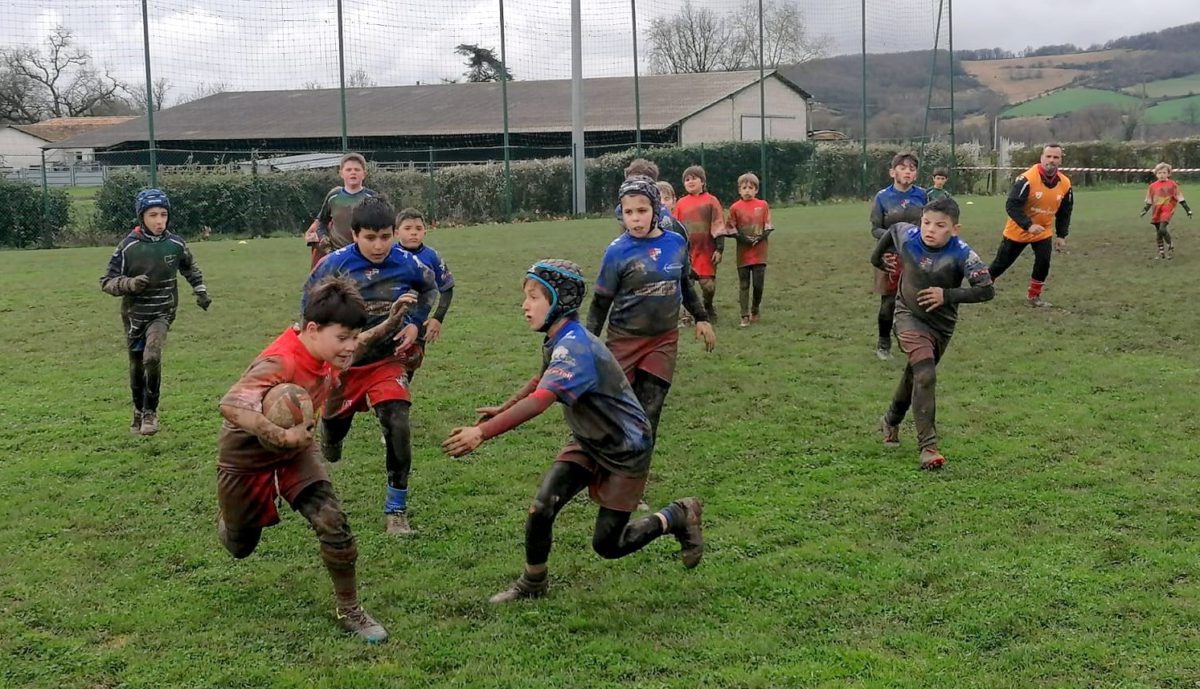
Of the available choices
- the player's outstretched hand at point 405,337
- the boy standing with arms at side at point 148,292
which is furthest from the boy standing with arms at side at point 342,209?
the player's outstretched hand at point 405,337

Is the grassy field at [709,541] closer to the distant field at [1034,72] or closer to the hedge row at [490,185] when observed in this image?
the hedge row at [490,185]

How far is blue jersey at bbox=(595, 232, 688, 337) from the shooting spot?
6.41 m

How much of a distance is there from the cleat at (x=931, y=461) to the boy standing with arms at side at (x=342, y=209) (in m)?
5.34

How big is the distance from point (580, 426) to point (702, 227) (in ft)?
24.4

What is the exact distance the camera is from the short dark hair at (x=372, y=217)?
6.17 m

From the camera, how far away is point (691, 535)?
5.39 m

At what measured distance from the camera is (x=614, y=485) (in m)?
4.98

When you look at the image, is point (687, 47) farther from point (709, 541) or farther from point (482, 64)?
point (709, 541)

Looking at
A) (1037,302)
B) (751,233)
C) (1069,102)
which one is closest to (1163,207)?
(1037,302)

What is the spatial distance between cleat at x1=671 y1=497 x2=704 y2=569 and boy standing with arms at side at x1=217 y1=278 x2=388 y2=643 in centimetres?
158

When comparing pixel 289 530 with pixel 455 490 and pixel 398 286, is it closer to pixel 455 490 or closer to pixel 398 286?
pixel 455 490

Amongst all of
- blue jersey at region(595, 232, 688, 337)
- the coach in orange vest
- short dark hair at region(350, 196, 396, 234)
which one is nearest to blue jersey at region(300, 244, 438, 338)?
short dark hair at region(350, 196, 396, 234)

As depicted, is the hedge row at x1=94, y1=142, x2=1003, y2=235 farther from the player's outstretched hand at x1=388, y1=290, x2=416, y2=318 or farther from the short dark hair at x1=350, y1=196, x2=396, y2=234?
the player's outstretched hand at x1=388, y1=290, x2=416, y2=318

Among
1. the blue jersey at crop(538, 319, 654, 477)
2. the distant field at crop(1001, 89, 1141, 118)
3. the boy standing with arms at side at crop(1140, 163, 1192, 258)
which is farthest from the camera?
the distant field at crop(1001, 89, 1141, 118)
